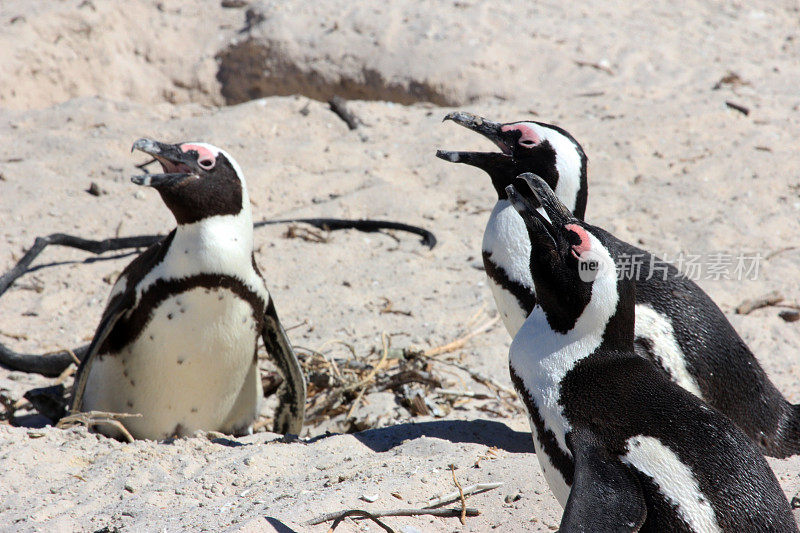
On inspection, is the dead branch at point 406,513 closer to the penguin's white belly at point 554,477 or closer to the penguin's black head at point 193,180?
the penguin's white belly at point 554,477

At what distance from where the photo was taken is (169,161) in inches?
121

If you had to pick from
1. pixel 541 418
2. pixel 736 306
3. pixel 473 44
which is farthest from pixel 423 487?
pixel 473 44

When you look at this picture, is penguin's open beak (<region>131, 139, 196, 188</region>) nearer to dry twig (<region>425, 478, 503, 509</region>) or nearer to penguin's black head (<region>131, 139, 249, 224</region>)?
penguin's black head (<region>131, 139, 249, 224</region>)

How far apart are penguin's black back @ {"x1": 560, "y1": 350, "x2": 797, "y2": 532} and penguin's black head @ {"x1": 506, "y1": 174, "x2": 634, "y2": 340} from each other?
0.11 metres

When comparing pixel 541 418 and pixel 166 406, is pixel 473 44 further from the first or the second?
pixel 541 418

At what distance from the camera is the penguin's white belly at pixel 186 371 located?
3.11 m

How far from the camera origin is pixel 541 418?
1.96m

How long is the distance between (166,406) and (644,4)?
678 cm

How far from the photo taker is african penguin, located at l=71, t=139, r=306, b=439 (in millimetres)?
3062

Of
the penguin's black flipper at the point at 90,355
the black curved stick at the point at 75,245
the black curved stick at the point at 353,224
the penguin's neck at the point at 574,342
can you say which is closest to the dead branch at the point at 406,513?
the penguin's neck at the point at 574,342

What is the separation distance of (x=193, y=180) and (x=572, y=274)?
162 centimetres

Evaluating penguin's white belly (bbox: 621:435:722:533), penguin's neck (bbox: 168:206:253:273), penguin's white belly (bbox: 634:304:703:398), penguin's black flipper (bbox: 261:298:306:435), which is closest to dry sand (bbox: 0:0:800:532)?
penguin's black flipper (bbox: 261:298:306:435)

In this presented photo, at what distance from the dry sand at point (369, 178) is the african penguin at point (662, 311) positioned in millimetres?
238

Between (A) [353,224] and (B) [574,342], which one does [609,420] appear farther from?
(A) [353,224]
